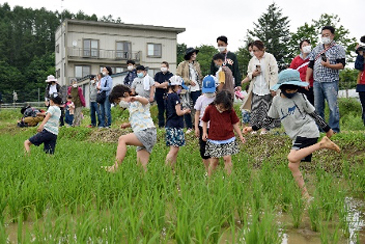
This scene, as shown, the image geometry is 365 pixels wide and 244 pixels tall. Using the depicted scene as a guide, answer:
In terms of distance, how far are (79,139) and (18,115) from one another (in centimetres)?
1539

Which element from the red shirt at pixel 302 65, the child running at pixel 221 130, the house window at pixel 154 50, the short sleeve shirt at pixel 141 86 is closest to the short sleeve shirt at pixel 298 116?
the child running at pixel 221 130

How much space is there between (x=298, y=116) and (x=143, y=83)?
5818mm

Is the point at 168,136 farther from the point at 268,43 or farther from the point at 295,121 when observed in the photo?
the point at 268,43

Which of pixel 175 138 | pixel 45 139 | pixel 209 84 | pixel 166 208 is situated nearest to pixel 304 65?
pixel 209 84

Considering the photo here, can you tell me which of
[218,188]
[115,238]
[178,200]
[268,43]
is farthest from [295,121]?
[268,43]

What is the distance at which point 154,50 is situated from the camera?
30.2 meters

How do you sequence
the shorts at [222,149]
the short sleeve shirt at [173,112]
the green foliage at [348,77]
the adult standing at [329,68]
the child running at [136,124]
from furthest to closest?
the green foliage at [348,77] → the adult standing at [329,68] → the short sleeve shirt at [173,112] → the child running at [136,124] → the shorts at [222,149]

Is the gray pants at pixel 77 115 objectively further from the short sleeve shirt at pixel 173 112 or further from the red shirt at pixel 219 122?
the red shirt at pixel 219 122

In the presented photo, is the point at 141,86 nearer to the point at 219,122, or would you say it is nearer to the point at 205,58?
the point at 219,122

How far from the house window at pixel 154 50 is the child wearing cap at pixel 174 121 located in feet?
82.1

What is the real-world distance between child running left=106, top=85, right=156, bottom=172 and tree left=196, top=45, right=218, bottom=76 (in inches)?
1601

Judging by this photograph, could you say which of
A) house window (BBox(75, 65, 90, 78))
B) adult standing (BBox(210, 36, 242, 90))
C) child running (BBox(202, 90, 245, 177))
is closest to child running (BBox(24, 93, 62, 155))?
child running (BBox(202, 90, 245, 177))

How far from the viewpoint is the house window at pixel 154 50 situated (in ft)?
98.9

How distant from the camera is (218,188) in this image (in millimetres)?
3217
